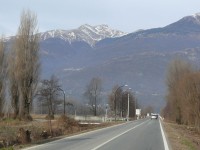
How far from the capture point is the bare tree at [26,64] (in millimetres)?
67062

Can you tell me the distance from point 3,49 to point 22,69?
165 inches

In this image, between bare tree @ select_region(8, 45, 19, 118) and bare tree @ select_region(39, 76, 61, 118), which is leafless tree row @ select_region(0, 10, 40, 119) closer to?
bare tree @ select_region(8, 45, 19, 118)

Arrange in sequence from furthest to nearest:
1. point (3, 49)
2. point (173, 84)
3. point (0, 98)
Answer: point (173, 84) → point (3, 49) → point (0, 98)

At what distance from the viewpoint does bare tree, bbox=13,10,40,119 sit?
67.1 m

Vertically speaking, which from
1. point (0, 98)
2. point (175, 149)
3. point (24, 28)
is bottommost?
point (175, 149)

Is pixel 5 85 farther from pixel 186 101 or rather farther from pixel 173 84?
pixel 173 84

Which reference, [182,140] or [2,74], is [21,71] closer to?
[2,74]

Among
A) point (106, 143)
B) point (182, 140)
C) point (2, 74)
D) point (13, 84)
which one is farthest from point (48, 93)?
point (106, 143)

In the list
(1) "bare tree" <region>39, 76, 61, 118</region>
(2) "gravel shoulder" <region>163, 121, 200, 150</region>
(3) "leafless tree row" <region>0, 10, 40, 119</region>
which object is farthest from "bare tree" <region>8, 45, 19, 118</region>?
(1) "bare tree" <region>39, 76, 61, 118</region>

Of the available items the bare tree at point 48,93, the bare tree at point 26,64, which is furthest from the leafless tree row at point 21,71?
the bare tree at point 48,93

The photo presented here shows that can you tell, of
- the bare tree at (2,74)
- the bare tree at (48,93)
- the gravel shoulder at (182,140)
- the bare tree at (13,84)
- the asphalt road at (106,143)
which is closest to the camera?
the asphalt road at (106,143)

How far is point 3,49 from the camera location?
69250 millimetres

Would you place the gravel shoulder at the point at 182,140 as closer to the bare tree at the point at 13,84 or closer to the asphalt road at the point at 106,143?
the asphalt road at the point at 106,143

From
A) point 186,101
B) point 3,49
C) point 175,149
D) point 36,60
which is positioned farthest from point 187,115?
point 175,149
